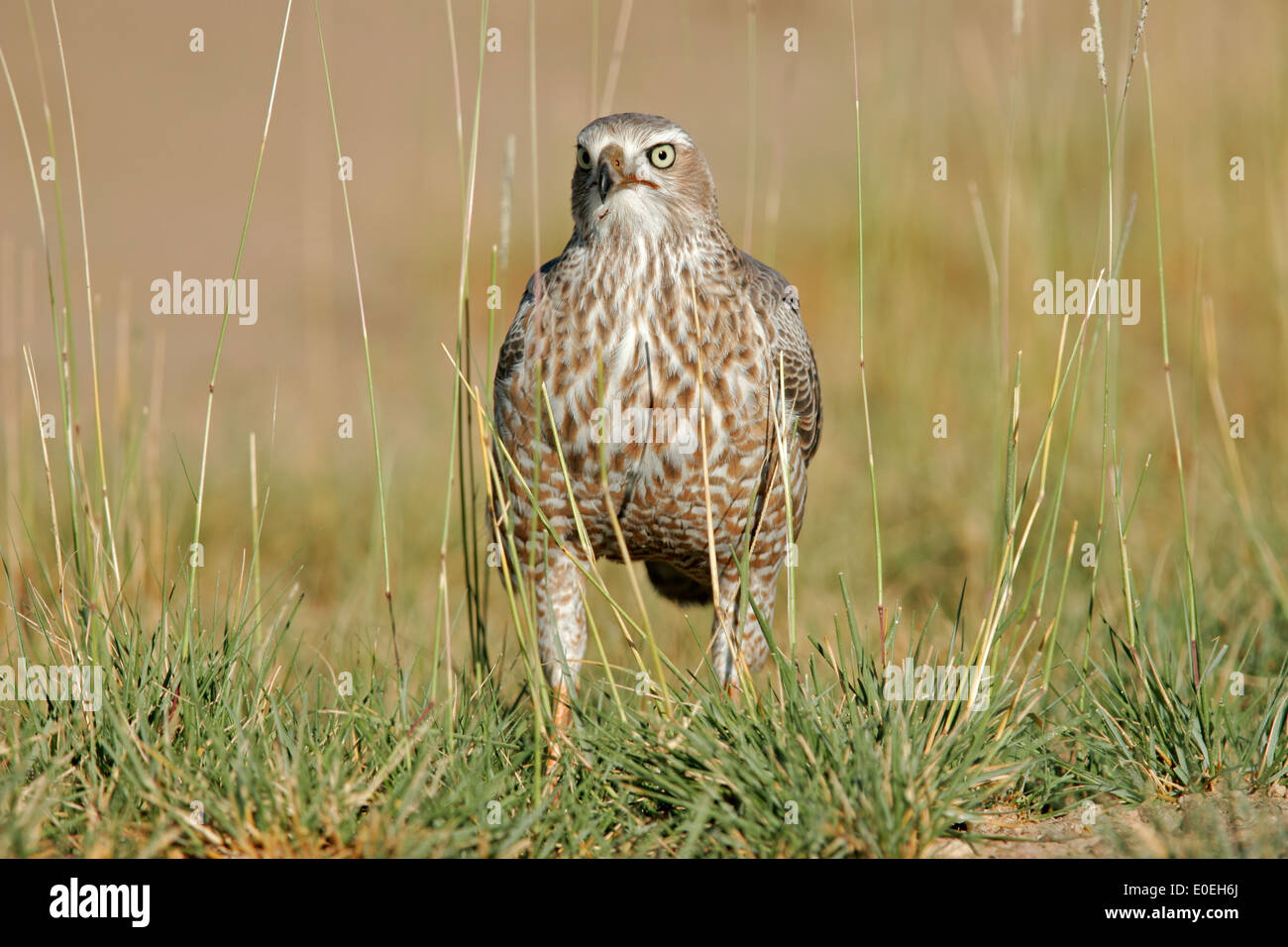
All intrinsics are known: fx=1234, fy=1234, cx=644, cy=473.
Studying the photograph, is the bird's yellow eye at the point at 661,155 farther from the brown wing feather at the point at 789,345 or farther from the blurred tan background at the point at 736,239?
the brown wing feather at the point at 789,345

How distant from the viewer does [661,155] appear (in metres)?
3.86

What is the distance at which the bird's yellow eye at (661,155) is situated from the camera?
384 cm

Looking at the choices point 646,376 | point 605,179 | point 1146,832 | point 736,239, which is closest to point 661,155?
point 605,179

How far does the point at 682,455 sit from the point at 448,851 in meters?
1.54

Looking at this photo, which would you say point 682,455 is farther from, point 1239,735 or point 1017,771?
point 1239,735

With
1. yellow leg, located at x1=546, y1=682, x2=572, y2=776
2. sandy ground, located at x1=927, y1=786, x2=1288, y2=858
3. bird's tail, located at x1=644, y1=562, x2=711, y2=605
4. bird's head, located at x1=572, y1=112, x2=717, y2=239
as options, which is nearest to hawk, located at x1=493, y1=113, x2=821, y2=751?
bird's head, located at x1=572, y1=112, x2=717, y2=239

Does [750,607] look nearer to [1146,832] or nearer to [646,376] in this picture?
[646,376]

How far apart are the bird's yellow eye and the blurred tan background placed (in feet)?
0.88

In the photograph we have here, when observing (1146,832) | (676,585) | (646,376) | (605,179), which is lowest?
(1146,832)

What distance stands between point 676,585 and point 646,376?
1.39 m

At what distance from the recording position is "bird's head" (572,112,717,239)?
149 inches

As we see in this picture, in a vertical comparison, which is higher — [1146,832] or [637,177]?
[637,177]

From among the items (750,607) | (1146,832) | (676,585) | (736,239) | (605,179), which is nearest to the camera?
(1146,832)

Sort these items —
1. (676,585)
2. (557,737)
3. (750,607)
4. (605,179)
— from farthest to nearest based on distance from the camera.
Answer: (676,585) → (750,607) → (605,179) → (557,737)
